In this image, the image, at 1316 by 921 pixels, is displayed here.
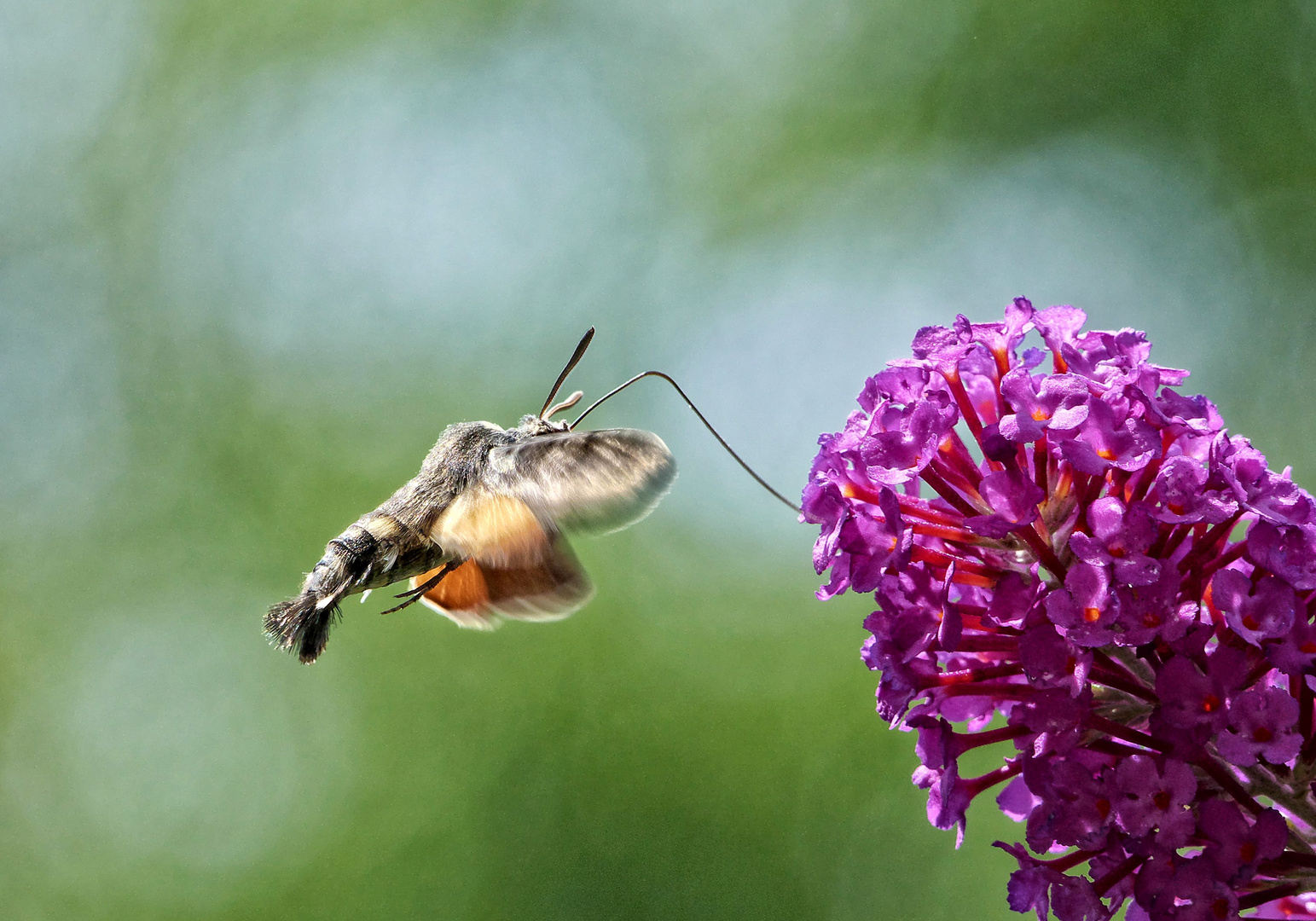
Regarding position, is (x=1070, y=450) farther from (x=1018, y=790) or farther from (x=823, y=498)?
(x=1018, y=790)

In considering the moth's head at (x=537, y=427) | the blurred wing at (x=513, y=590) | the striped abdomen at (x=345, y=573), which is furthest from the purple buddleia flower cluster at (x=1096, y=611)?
the striped abdomen at (x=345, y=573)

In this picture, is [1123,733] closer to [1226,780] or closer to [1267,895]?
[1226,780]

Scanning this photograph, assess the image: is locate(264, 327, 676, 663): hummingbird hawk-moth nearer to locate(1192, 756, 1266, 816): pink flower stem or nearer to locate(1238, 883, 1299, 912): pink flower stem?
locate(1192, 756, 1266, 816): pink flower stem

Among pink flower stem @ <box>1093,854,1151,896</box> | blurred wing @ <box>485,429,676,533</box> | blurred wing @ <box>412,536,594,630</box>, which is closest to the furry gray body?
blurred wing @ <box>485,429,676,533</box>

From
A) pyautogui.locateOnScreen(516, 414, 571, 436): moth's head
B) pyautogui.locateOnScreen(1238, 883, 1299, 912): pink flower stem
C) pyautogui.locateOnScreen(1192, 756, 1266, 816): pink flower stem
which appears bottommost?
pyautogui.locateOnScreen(1238, 883, 1299, 912): pink flower stem

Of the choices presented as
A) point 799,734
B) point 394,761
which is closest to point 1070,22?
point 799,734

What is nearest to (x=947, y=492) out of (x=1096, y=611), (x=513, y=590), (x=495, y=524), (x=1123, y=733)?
(x=1096, y=611)
